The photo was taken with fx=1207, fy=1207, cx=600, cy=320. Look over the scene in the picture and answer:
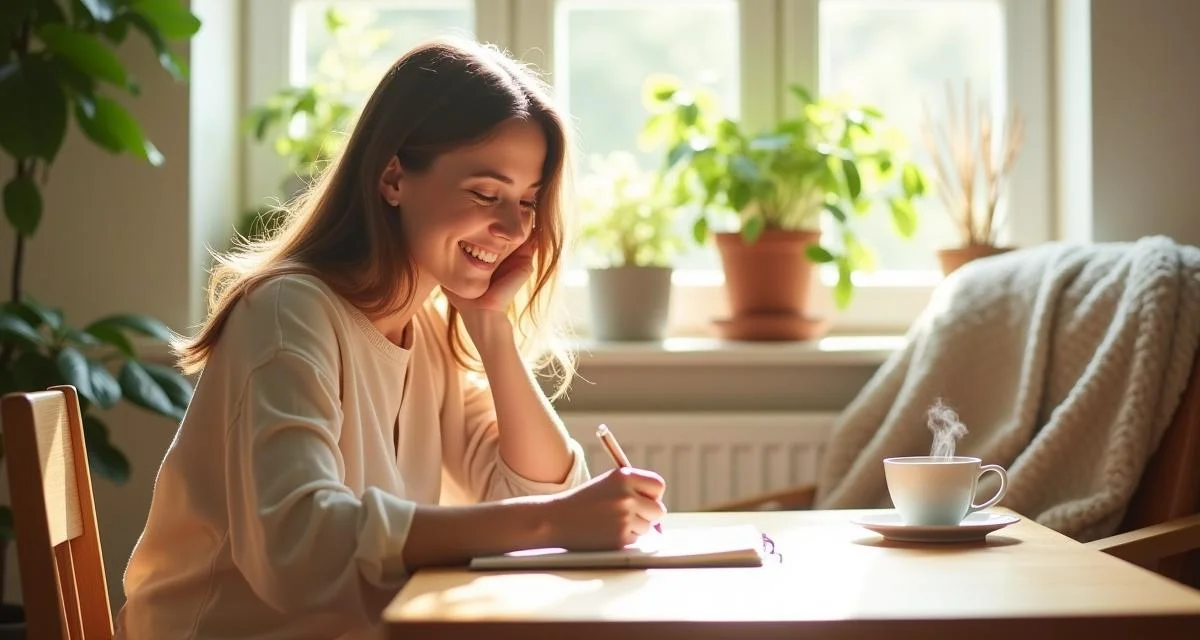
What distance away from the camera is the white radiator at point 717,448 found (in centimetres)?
241

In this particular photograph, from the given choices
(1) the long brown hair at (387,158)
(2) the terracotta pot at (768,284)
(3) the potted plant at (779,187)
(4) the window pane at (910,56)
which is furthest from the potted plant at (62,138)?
(4) the window pane at (910,56)

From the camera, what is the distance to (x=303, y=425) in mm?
1129

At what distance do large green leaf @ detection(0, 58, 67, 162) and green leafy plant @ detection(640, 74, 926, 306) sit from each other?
1.15m

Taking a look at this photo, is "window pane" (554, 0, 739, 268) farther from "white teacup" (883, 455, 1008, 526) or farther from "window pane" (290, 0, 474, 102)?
"white teacup" (883, 455, 1008, 526)

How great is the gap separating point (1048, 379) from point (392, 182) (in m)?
1.20

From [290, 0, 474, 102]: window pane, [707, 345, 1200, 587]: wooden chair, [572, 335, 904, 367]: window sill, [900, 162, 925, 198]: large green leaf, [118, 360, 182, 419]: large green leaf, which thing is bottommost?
[707, 345, 1200, 587]: wooden chair

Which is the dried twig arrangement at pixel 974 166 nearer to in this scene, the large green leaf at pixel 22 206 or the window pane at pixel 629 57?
the window pane at pixel 629 57

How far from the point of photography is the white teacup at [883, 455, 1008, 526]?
1.23m

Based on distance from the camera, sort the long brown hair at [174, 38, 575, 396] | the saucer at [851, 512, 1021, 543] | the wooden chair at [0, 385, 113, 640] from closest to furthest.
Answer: the wooden chair at [0, 385, 113, 640], the saucer at [851, 512, 1021, 543], the long brown hair at [174, 38, 575, 396]

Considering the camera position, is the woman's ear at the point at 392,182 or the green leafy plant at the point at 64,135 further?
the green leafy plant at the point at 64,135

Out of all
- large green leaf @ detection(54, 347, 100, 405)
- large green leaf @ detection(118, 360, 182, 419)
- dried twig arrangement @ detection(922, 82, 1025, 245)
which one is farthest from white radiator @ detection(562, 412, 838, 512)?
large green leaf @ detection(54, 347, 100, 405)

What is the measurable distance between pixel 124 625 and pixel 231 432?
1.02 feet

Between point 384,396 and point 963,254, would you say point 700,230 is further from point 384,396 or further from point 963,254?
point 384,396

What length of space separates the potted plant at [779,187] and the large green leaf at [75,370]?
1.18 metres
